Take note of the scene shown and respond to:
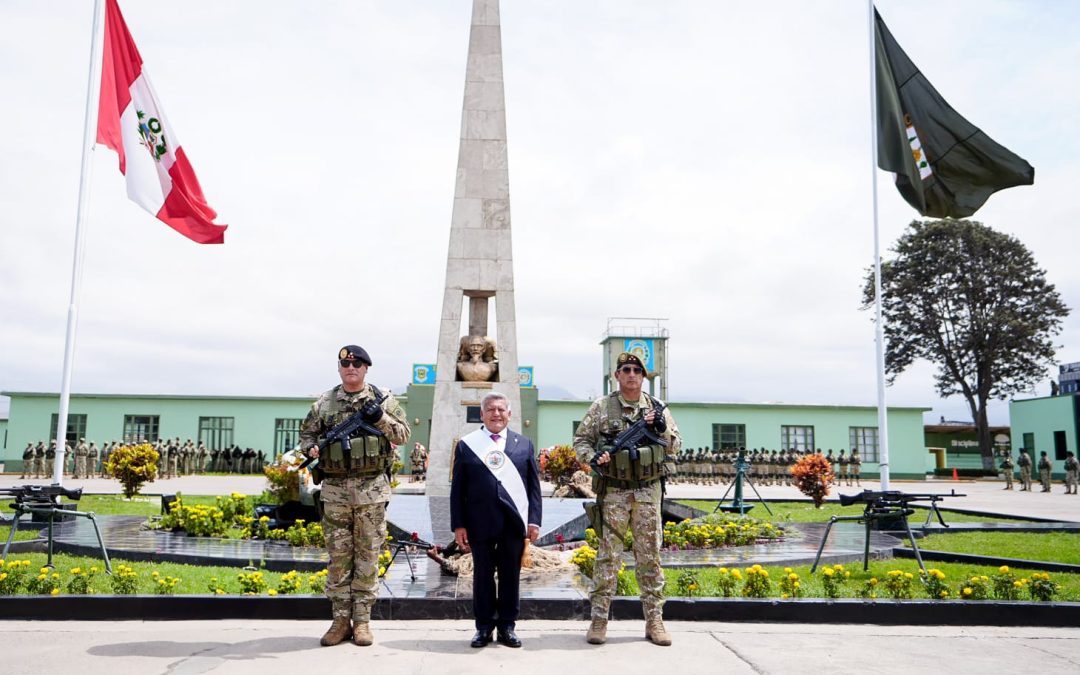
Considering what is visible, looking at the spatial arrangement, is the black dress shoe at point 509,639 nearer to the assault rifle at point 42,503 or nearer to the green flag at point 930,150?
the assault rifle at point 42,503

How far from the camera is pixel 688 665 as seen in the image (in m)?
4.74

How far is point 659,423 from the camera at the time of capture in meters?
5.48

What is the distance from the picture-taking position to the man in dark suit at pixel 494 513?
5285 millimetres

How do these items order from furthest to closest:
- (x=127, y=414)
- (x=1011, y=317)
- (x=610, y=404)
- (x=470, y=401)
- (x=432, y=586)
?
(x=1011, y=317)
(x=127, y=414)
(x=470, y=401)
(x=432, y=586)
(x=610, y=404)

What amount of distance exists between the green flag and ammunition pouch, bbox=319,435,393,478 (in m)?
9.31

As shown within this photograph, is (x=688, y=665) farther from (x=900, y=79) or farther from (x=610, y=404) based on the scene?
(x=900, y=79)

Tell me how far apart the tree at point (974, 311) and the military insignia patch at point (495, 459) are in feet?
141

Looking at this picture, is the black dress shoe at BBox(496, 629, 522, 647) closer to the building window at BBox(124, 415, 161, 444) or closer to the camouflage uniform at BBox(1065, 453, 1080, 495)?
the camouflage uniform at BBox(1065, 453, 1080, 495)

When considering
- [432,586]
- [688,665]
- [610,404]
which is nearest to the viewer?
[688,665]

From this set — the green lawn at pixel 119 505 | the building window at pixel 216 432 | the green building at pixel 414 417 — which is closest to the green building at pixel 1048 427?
the green building at pixel 414 417

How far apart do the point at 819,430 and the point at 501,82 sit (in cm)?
2589

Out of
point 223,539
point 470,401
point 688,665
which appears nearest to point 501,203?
point 470,401

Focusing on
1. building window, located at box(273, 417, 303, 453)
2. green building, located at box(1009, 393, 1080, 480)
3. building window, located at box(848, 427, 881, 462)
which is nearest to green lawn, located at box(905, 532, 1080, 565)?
building window, located at box(848, 427, 881, 462)

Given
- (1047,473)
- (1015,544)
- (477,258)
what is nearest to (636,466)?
(1015,544)
